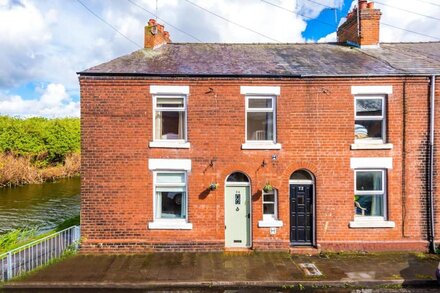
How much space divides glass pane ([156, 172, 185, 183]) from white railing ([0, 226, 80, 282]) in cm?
319

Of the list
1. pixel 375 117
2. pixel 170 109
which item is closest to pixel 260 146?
pixel 170 109

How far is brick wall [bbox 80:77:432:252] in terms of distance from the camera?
10.5 metres

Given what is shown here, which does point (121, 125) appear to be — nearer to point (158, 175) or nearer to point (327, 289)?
point (158, 175)

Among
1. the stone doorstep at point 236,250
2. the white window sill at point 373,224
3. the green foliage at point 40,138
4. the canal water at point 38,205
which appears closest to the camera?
the stone doorstep at point 236,250

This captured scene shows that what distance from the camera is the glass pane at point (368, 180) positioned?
10.8 metres

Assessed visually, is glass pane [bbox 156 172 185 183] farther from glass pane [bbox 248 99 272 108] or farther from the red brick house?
glass pane [bbox 248 99 272 108]

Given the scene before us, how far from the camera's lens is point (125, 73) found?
10.5 meters

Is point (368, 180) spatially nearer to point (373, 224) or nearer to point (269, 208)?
point (373, 224)

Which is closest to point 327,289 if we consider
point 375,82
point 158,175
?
point 158,175

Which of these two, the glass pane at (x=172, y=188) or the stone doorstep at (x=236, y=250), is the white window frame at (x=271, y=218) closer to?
the stone doorstep at (x=236, y=250)

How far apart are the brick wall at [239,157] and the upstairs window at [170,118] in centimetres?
30

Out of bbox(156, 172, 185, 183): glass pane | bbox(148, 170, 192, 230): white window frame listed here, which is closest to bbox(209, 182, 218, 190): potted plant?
bbox(148, 170, 192, 230): white window frame

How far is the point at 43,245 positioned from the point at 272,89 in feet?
28.5

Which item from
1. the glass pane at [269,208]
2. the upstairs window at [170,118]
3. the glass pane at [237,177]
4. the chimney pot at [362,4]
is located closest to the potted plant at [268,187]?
the glass pane at [269,208]
